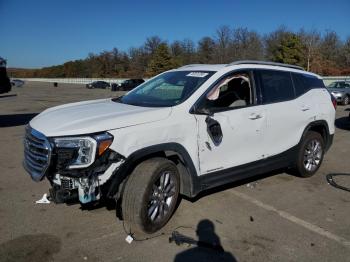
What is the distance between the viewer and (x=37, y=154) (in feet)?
12.9

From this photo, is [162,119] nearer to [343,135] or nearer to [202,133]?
[202,133]

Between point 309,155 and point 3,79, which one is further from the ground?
point 3,79

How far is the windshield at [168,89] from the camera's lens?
15.1ft

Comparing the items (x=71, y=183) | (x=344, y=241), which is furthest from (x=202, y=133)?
(x=344, y=241)

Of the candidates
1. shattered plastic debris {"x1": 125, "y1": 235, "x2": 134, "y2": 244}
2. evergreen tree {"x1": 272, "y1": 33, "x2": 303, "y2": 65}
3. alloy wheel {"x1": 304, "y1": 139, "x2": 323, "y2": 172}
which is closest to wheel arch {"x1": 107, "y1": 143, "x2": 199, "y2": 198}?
shattered plastic debris {"x1": 125, "y1": 235, "x2": 134, "y2": 244}

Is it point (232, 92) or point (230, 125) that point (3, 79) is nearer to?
point (232, 92)

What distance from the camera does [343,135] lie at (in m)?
11.0

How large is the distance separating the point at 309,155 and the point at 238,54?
6852 centimetres

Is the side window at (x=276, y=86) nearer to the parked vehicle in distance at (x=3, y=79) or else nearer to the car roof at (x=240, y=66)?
the car roof at (x=240, y=66)

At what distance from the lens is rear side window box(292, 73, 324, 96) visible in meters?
6.01

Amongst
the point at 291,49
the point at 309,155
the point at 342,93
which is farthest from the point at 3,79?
the point at 291,49

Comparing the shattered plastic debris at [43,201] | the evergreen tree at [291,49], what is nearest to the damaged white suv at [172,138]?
the shattered plastic debris at [43,201]

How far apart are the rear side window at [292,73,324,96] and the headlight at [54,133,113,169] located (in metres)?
3.58

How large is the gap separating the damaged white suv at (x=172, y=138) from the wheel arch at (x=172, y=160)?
11 mm
